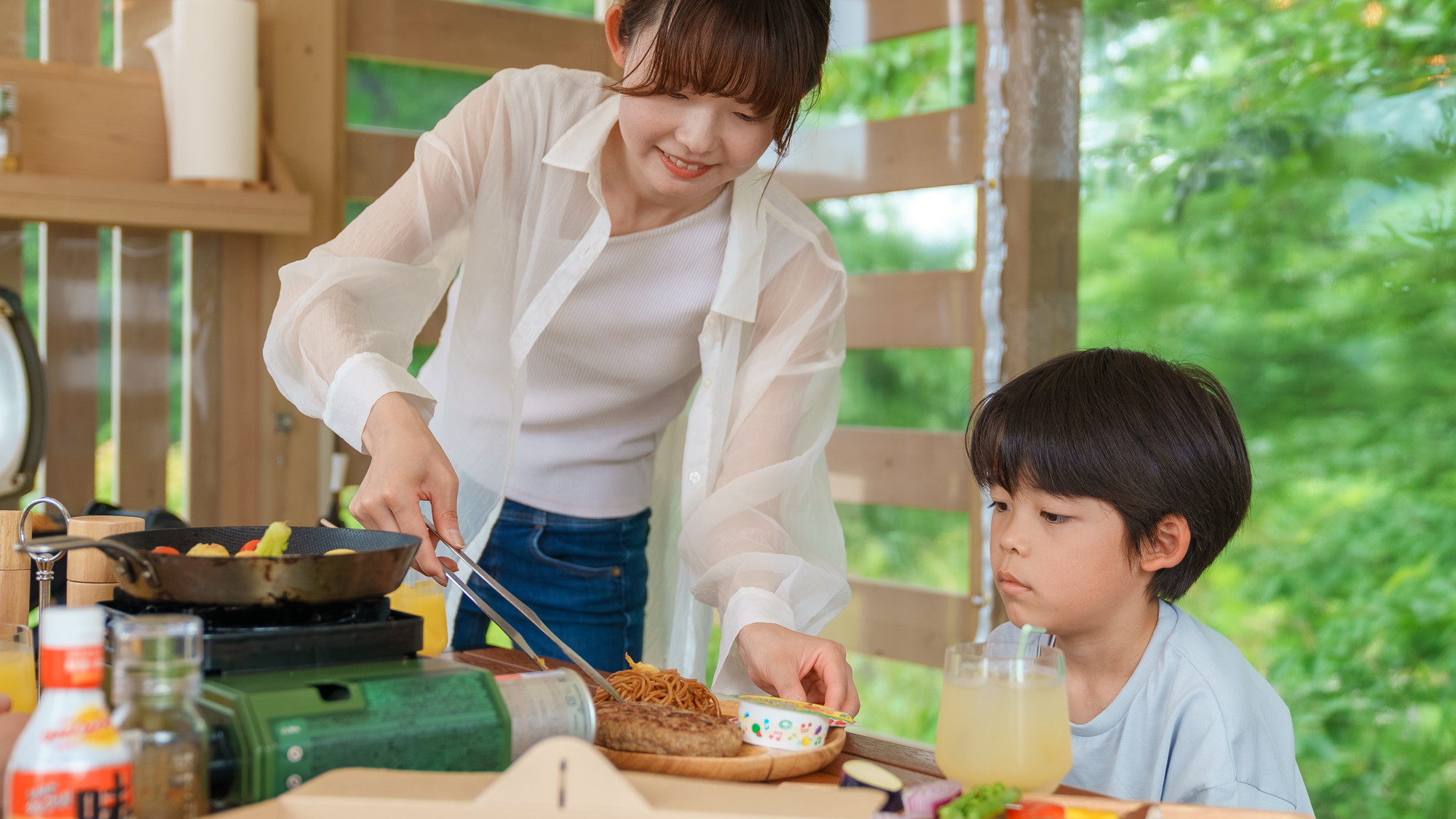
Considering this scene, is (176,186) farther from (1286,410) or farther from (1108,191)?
(1286,410)

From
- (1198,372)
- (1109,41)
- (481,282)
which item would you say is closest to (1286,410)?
(1109,41)

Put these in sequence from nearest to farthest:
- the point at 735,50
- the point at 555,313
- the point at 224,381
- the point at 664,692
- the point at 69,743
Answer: the point at 69,743
the point at 664,692
the point at 735,50
the point at 555,313
the point at 224,381

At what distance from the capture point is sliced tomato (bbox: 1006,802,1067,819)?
832 mm

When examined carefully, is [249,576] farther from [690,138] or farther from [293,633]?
[690,138]

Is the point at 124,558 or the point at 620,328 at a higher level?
the point at 620,328

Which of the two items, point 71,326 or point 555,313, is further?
point 71,326

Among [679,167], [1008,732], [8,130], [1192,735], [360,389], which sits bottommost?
[1192,735]

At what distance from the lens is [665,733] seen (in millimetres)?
971

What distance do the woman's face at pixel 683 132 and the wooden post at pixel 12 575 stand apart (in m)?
0.77

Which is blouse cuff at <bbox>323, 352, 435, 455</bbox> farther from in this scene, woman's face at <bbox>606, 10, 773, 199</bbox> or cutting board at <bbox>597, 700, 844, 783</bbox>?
cutting board at <bbox>597, 700, 844, 783</bbox>

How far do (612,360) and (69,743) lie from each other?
Answer: 1.11 meters

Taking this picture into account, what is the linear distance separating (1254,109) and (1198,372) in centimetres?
181

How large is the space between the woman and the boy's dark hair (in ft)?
0.96

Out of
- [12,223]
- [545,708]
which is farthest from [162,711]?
[12,223]
